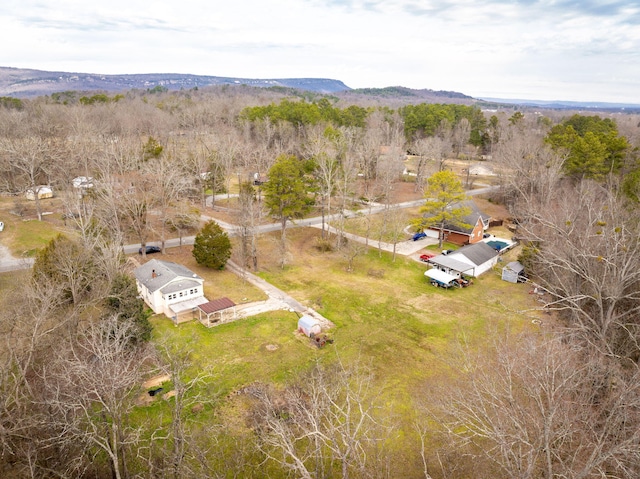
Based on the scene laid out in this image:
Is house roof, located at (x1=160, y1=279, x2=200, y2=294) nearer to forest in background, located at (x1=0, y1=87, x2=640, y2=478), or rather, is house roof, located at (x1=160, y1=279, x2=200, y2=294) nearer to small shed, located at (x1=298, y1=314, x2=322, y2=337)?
forest in background, located at (x1=0, y1=87, x2=640, y2=478)

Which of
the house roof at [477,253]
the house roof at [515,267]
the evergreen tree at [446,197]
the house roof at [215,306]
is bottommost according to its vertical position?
the house roof at [215,306]

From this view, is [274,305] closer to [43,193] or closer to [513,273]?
[513,273]

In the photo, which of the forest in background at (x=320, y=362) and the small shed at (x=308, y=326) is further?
the small shed at (x=308, y=326)

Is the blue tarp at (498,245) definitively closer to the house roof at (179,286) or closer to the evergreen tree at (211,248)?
the evergreen tree at (211,248)

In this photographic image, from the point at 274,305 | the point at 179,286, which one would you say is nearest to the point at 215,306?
the point at 179,286

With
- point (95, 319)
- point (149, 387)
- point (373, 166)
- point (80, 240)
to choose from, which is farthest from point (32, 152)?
point (373, 166)

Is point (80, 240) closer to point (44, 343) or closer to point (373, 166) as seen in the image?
point (44, 343)

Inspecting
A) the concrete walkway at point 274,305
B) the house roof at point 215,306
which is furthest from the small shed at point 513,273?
the house roof at point 215,306
